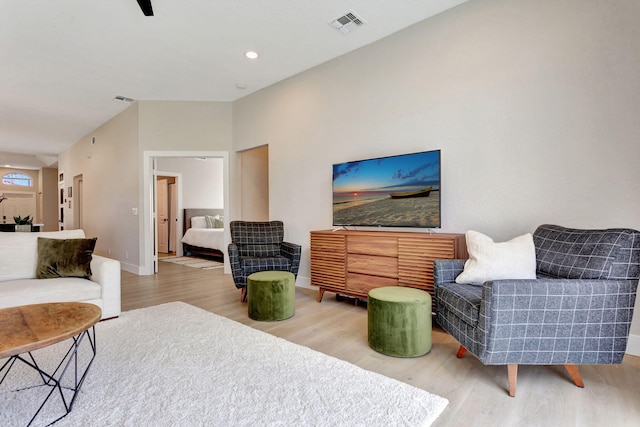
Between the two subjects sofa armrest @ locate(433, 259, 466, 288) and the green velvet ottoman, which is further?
the green velvet ottoman

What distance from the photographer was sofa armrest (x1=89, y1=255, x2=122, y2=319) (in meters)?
2.82

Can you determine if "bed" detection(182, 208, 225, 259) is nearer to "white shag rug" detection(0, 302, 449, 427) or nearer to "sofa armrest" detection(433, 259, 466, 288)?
"white shag rug" detection(0, 302, 449, 427)

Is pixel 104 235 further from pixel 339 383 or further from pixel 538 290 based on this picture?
pixel 538 290

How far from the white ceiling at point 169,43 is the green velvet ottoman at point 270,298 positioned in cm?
257

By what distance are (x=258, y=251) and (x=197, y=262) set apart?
3178 millimetres

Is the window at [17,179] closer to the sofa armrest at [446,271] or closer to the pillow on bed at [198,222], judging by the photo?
the pillow on bed at [198,222]

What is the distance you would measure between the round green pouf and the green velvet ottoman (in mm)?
1008

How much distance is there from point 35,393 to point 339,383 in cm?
167

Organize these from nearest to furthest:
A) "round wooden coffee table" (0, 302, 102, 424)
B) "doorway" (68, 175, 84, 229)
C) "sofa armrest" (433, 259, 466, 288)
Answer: "round wooden coffee table" (0, 302, 102, 424), "sofa armrest" (433, 259, 466, 288), "doorway" (68, 175, 84, 229)

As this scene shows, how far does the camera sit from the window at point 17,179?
10859mm

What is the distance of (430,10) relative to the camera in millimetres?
3035

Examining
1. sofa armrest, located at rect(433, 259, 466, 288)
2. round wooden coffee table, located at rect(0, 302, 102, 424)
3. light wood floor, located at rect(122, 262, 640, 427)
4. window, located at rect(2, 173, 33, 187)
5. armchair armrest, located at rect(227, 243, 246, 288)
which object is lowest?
light wood floor, located at rect(122, 262, 640, 427)

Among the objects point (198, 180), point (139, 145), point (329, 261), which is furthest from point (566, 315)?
point (198, 180)

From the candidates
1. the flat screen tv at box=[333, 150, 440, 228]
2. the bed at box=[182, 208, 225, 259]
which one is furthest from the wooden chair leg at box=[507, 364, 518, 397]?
the bed at box=[182, 208, 225, 259]
